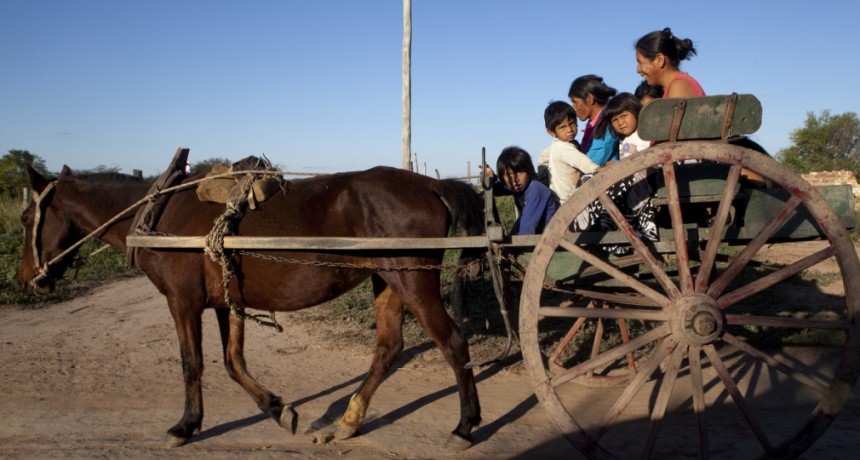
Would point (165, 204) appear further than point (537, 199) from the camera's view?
Yes

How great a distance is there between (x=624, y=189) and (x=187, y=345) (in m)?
3.14

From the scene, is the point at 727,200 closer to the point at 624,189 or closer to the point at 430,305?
the point at 624,189

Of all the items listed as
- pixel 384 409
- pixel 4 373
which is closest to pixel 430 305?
pixel 384 409

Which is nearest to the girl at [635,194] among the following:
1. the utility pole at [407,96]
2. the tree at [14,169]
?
the utility pole at [407,96]

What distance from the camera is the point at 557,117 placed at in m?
4.76

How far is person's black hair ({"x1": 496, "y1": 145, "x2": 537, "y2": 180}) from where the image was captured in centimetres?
447

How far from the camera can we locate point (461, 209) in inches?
173

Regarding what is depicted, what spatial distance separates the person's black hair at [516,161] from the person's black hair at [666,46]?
107 centimetres

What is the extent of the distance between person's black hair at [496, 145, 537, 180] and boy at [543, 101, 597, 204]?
0.62 ft

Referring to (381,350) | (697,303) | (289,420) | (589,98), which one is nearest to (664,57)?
(589,98)

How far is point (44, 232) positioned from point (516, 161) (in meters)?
3.66

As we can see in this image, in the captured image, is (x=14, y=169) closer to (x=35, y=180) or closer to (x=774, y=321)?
(x=35, y=180)

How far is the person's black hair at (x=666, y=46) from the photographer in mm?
4375

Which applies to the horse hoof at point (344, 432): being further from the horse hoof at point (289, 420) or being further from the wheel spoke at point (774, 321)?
the wheel spoke at point (774, 321)
